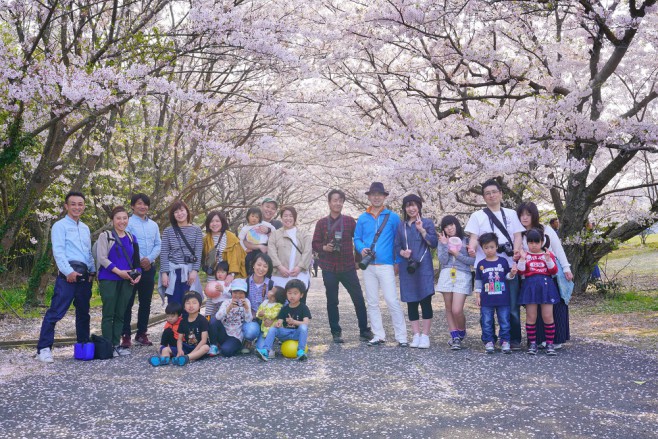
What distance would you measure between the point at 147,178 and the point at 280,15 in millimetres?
5414

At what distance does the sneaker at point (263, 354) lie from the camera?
6430 mm

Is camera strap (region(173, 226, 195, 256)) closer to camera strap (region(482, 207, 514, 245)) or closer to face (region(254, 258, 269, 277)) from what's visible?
face (region(254, 258, 269, 277))

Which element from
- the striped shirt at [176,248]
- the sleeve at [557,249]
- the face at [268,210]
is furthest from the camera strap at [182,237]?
the sleeve at [557,249]

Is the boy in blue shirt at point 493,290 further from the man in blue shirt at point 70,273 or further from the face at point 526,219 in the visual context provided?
the man in blue shirt at point 70,273

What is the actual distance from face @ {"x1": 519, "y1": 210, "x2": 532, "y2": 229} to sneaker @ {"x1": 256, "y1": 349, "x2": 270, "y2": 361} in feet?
10.8

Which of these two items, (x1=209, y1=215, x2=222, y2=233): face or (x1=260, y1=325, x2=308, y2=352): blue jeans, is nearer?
(x1=260, y1=325, x2=308, y2=352): blue jeans

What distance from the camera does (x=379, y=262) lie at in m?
7.32

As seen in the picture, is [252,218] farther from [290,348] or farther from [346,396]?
[346,396]

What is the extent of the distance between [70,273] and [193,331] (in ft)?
4.80

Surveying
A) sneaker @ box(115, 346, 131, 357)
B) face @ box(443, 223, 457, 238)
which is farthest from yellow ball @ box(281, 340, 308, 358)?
face @ box(443, 223, 457, 238)

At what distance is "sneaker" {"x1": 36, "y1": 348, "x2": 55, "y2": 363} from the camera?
6468mm

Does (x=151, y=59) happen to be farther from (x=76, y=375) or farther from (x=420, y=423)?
(x=420, y=423)

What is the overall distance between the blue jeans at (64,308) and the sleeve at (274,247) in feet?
7.08

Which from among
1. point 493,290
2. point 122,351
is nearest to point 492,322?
point 493,290
